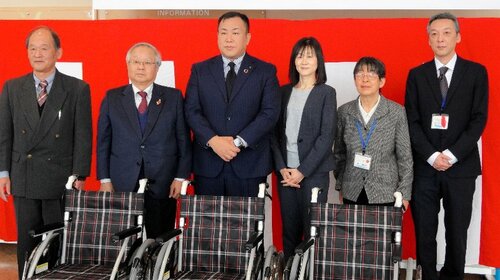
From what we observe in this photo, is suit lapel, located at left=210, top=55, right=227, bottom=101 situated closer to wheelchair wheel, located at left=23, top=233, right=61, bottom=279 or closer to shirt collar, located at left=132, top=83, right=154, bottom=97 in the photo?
shirt collar, located at left=132, top=83, right=154, bottom=97

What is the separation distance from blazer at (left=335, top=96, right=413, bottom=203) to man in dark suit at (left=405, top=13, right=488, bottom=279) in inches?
4.4

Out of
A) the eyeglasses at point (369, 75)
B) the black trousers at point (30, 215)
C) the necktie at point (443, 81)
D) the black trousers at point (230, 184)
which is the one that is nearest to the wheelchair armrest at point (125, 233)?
the black trousers at point (230, 184)

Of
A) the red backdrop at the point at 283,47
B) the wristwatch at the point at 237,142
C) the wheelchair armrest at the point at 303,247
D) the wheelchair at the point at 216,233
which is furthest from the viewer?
the red backdrop at the point at 283,47

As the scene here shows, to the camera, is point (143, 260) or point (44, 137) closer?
point (143, 260)

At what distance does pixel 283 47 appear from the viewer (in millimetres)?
4332

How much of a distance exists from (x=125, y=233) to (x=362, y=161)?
1.38m

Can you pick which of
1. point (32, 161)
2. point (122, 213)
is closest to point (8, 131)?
point (32, 161)

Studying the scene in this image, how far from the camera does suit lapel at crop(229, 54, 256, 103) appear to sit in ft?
11.6

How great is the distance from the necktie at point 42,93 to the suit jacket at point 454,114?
215 cm

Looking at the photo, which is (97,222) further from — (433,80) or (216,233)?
(433,80)

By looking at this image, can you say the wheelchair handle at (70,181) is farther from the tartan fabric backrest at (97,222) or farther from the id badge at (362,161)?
the id badge at (362,161)

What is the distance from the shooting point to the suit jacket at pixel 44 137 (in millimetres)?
3543

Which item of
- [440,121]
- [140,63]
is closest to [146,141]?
[140,63]

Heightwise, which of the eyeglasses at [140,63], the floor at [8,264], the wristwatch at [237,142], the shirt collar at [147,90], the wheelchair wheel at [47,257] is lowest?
the floor at [8,264]
